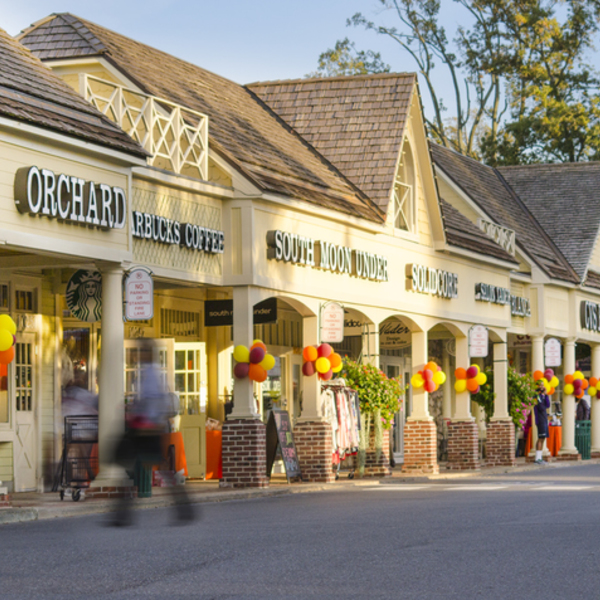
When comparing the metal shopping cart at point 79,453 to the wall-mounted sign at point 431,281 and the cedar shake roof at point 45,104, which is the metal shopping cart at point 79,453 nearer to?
the cedar shake roof at point 45,104

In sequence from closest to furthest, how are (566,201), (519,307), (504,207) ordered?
(519,307) < (504,207) < (566,201)

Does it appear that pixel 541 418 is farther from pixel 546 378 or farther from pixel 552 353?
pixel 552 353

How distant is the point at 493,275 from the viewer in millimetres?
32750

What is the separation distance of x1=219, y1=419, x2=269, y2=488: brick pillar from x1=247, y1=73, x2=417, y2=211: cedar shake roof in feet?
23.3

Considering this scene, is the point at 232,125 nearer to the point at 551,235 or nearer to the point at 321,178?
the point at 321,178

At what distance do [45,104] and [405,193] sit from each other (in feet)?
40.8

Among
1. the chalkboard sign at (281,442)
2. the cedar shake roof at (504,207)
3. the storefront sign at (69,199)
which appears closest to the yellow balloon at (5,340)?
the storefront sign at (69,199)

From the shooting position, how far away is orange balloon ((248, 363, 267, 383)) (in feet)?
68.3

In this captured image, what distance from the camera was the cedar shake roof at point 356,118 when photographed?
27.0 metres

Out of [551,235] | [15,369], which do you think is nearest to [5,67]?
[15,369]

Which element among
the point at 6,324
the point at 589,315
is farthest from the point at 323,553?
the point at 589,315

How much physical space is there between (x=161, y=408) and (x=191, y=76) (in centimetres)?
1487

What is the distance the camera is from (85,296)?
19922 mm

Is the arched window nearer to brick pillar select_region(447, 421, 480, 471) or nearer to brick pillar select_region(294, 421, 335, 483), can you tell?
brick pillar select_region(447, 421, 480, 471)
